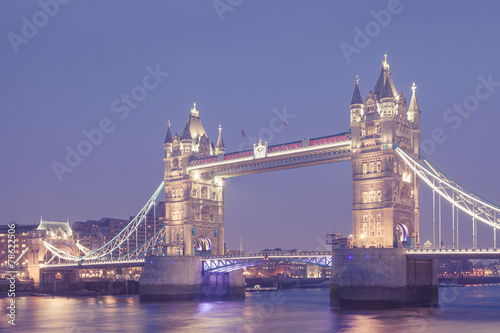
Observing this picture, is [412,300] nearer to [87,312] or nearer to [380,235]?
[380,235]

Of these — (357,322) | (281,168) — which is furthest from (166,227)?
(357,322)

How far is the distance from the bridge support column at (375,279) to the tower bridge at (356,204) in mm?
102

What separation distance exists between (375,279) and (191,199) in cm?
3436

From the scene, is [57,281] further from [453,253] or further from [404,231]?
[453,253]

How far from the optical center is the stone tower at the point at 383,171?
7262 centimetres

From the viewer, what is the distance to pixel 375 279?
67688 mm

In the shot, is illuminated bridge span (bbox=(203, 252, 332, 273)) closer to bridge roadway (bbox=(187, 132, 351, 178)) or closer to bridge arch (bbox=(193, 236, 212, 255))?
bridge arch (bbox=(193, 236, 212, 255))

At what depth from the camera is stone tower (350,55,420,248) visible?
238 feet

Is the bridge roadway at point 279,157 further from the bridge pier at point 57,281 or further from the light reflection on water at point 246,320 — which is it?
the bridge pier at point 57,281

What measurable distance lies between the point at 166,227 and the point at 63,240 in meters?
49.7

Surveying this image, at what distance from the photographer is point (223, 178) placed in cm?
9875

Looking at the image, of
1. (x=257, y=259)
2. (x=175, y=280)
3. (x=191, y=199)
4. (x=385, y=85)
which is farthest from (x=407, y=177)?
(x=175, y=280)

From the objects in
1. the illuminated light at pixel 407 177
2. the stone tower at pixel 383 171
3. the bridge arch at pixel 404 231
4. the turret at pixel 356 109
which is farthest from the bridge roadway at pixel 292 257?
the turret at pixel 356 109

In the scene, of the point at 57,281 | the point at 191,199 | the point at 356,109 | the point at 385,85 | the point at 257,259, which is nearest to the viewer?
the point at 385,85
